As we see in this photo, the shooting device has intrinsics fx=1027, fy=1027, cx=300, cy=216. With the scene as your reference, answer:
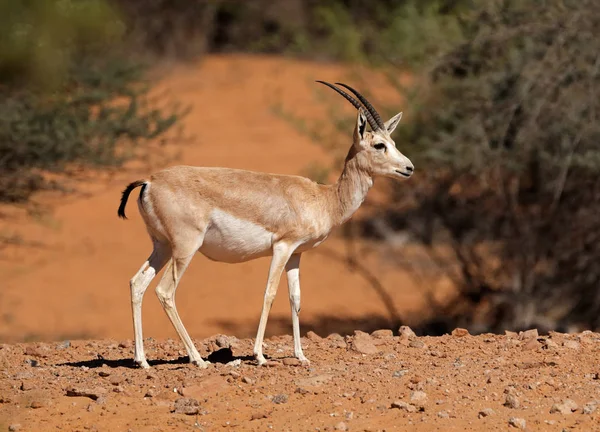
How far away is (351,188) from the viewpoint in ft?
32.5

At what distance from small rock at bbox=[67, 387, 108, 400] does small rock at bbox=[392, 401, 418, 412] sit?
7.57 ft

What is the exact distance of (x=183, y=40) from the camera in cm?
4075

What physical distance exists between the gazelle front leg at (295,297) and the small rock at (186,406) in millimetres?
1525

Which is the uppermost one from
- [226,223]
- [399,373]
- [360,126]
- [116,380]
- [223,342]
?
[360,126]

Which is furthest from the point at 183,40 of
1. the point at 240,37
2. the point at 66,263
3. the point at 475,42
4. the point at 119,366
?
the point at 119,366

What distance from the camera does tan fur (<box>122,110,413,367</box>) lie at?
9.09 metres

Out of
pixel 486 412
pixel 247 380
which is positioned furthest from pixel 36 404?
pixel 486 412

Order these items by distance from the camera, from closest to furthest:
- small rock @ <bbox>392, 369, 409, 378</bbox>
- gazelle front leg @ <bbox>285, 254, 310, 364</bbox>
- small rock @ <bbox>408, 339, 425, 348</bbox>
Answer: small rock @ <bbox>392, 369, 409, 378</bbox> < gazelle front leg @ <bbox>285, 254, 310, 364</bbox> < small rock @ <bbox>408, 339, 425, 348</bbox>

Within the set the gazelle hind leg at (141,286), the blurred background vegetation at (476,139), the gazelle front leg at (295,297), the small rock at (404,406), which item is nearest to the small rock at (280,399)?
the small rock at (404,406)

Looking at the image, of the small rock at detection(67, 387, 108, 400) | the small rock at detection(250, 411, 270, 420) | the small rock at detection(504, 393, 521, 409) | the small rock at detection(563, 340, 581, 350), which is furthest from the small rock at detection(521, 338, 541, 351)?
the small rock at detection(67, 387, 108, 400)

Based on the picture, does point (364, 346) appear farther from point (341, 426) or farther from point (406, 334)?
point (341, 426)

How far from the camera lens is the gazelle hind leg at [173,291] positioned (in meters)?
9.09

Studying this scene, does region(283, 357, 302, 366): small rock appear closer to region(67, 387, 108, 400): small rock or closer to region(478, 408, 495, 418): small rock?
region(67, 387, 108, 400): small rock

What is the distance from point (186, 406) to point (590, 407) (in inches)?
115
